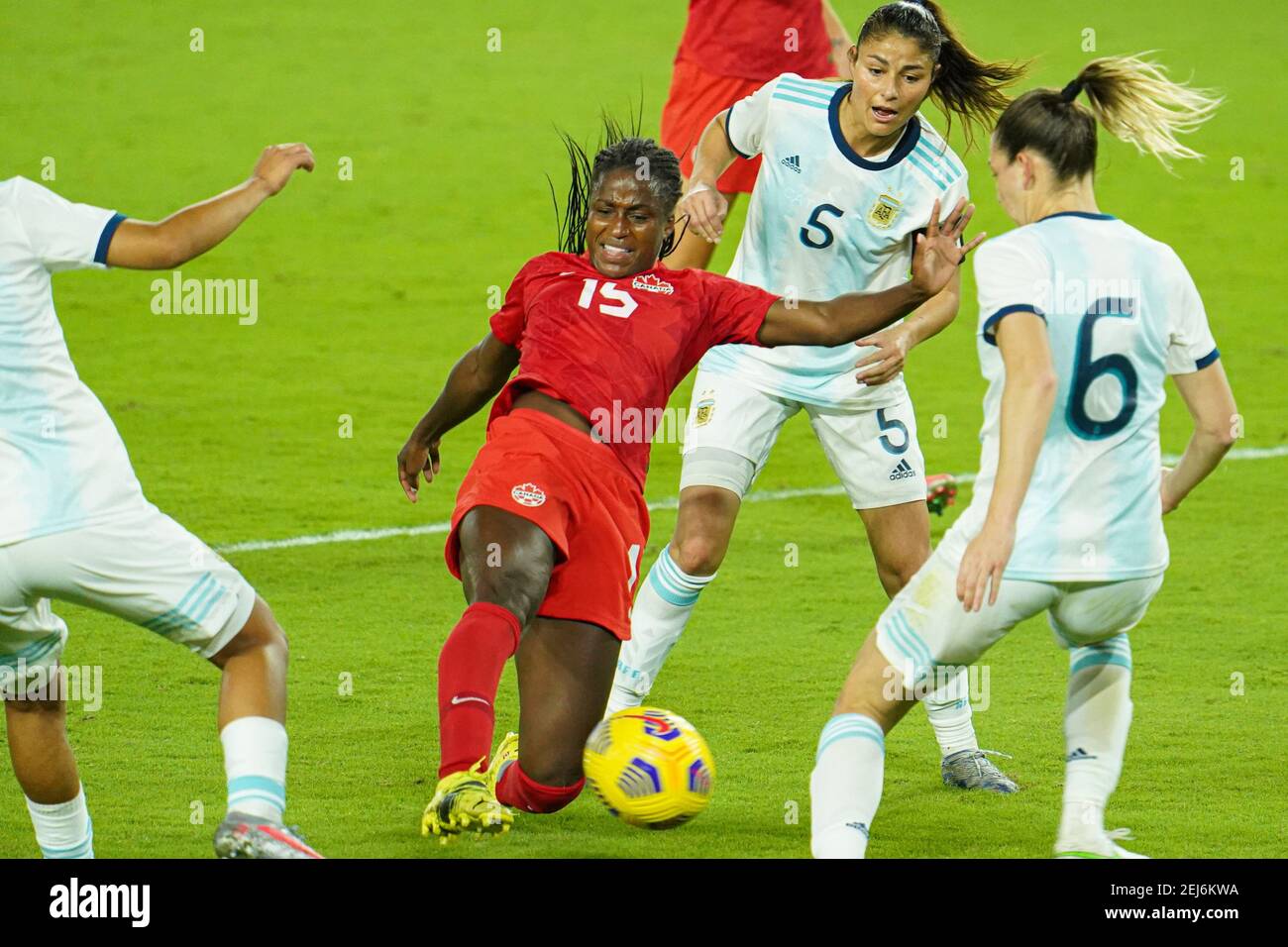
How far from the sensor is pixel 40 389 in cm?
412

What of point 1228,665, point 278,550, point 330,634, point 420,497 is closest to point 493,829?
point 330,634

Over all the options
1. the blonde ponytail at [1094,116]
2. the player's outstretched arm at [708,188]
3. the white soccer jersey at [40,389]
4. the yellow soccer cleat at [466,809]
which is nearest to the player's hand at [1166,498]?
the blonde ponytail at [1094,116]

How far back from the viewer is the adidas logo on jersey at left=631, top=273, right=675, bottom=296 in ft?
17.3

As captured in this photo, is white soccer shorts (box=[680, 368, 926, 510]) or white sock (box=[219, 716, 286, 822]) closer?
white sock (box=[219, 716, 286, 822])

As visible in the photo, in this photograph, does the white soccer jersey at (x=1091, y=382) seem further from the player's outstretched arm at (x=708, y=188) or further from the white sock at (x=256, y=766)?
the white sock at (x=256, y=766)

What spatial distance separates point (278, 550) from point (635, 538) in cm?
335

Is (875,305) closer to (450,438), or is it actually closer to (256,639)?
(256,639)

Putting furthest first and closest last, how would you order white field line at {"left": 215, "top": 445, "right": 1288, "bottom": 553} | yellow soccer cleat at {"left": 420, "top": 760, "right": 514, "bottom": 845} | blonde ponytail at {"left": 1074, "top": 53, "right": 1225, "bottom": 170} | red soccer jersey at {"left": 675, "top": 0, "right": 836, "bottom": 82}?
red soccer jersey at {"left": 675, "top": 0, "right": 836, "bottom": 82}, white field line at {"left": 215, "top": 445, "right": 1288, "bottom": 553}, blonde ponytail at {"left": 1074, "top": 53, "right": 1225, "bottom": 170}, yellow soccer cleat at {"left": 420, "top": 760, "right": 514, "bottom": 845}

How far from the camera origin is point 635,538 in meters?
5.27

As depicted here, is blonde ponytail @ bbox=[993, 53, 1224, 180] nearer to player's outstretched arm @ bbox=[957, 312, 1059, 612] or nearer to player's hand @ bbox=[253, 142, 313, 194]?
player's outstretched arm @ bbox=[957, 312, 1059, 612]

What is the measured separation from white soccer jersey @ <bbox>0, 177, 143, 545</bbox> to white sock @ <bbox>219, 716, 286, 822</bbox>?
559 millimetres

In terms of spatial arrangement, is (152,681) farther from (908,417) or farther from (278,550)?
(908,417)

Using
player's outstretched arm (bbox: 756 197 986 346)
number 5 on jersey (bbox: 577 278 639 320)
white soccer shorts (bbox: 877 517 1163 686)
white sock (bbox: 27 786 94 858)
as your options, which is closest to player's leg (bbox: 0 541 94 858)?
white sock (bbox: 27 786 94 858)
